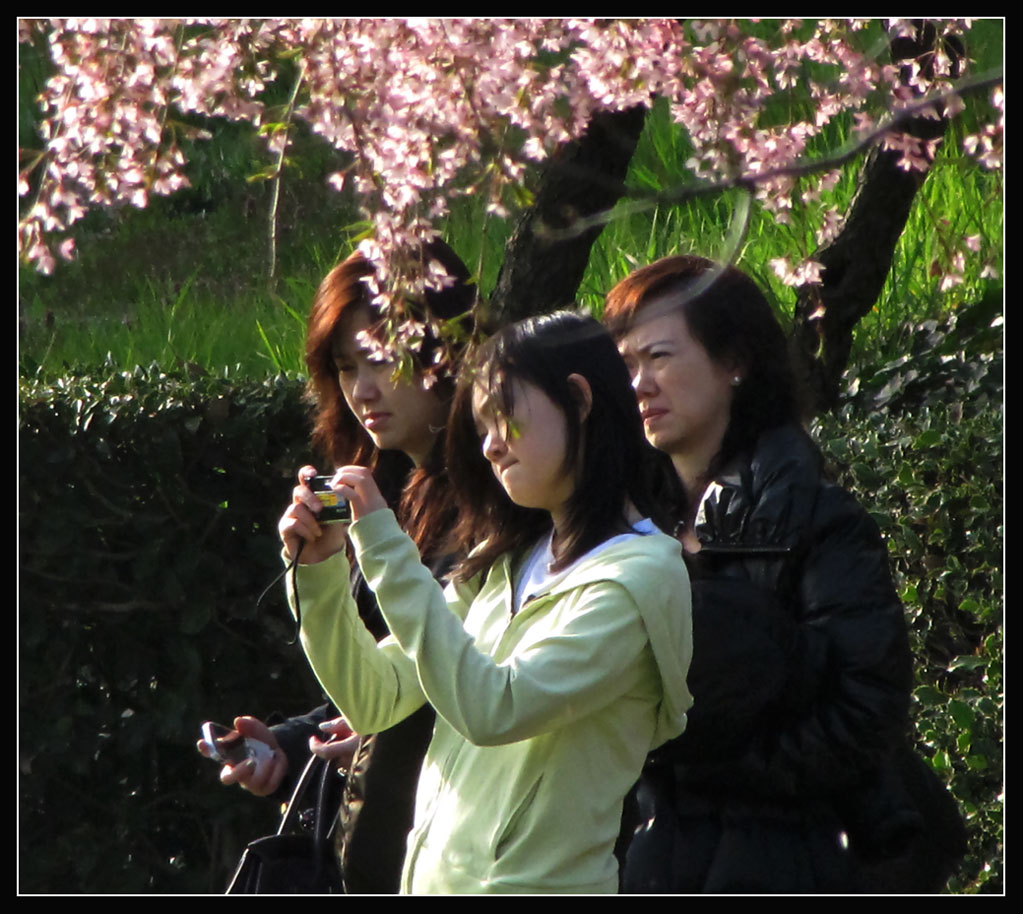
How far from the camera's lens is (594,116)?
3742 mm

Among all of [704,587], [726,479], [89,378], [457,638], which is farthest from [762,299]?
[89,378]

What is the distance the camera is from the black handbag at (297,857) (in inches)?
98.4

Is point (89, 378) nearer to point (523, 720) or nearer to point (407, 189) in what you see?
point (407, 189)

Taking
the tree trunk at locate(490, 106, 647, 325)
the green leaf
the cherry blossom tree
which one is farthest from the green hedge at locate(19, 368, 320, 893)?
the green leaf

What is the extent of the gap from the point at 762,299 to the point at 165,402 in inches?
81.9

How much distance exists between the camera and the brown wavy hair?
105 inches

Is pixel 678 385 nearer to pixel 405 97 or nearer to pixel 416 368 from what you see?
pixel 416 368

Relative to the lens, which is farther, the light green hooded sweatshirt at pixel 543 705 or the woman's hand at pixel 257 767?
the woman's hand at pixel 257 767

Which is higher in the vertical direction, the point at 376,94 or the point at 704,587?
the point at 376,94

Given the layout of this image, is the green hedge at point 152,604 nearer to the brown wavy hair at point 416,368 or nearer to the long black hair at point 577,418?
the brown wavy hair at point 416,368

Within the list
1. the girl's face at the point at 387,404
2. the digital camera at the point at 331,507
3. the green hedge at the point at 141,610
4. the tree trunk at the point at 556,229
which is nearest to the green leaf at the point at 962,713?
the tree trunk at the point at 556,229

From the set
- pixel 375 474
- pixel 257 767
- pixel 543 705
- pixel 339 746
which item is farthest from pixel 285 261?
pixel 543 705

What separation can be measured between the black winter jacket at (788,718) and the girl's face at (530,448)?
29cm

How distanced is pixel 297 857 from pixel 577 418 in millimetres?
923
